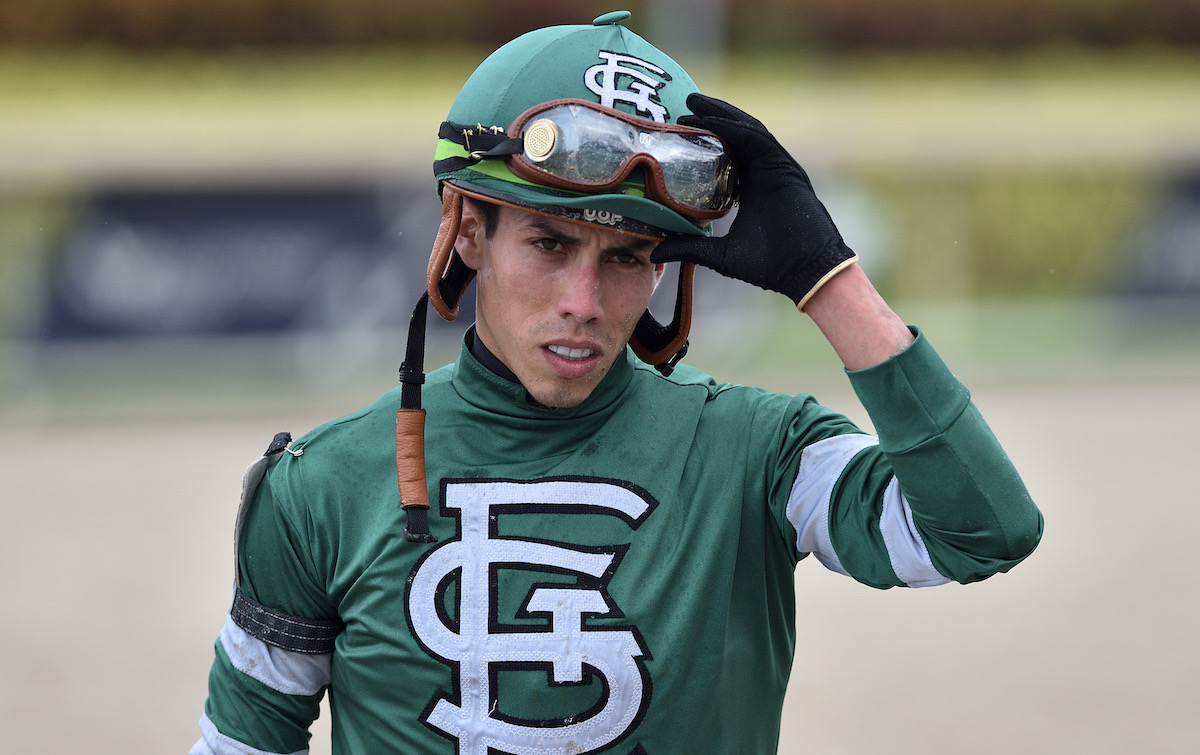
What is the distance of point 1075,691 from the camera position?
6.27 meters

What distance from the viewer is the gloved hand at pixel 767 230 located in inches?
→ 82.0

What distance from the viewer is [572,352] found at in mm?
2270

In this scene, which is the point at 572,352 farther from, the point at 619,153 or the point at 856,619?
the point at 856,619

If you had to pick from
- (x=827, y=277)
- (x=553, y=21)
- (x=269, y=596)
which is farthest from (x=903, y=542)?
(x=553, y=21)

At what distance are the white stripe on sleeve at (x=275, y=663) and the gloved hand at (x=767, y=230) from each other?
0.92 meters

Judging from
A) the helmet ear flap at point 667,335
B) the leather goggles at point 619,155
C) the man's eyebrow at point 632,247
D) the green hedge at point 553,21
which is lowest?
the helmet ear flap at point 667,335

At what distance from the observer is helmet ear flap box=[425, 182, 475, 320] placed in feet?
7.80

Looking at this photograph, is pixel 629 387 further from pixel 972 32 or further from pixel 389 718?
pixel 972 32

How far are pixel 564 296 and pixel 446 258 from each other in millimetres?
281

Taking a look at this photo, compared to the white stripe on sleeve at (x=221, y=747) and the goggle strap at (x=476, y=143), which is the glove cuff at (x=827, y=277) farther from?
the white stripe on sleeve at (x=221, y=747)

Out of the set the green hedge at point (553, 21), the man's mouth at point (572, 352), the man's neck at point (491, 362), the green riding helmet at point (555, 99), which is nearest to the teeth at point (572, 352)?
the man's mouth at point (572, 352)

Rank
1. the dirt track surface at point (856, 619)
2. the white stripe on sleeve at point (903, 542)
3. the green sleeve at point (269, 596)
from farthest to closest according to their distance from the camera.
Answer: the dirt track surface at point (856, 619) < the green sleeve at point (269, 596) < the white stripe on sleeve at point (903, 542)

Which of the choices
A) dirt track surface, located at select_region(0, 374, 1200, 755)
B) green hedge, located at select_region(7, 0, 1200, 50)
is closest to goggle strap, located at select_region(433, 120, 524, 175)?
dirt track surface, located at select_region(0, 374, 1200, 755)

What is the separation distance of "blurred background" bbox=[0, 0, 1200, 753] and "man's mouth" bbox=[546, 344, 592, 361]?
4.04 metres
